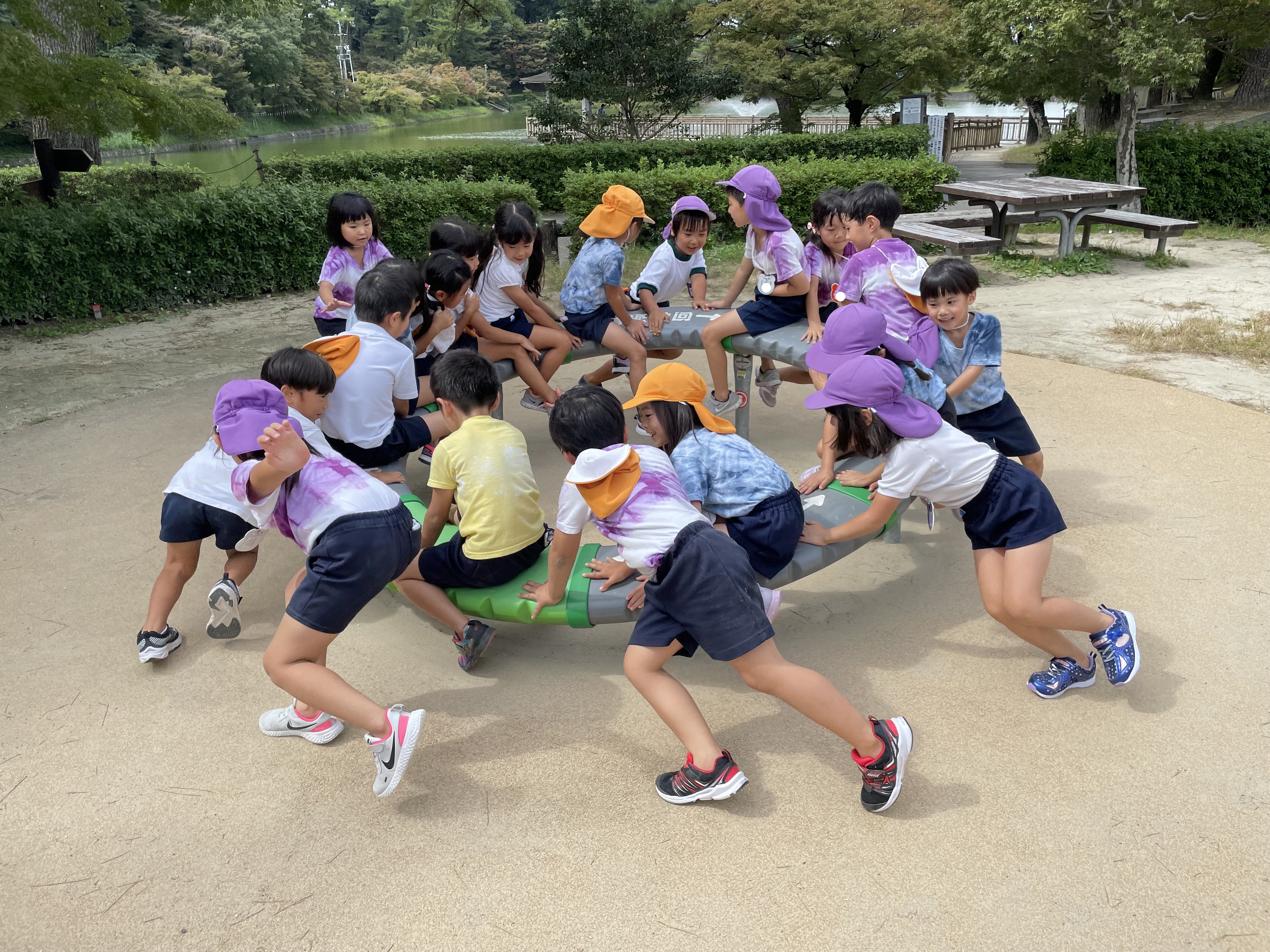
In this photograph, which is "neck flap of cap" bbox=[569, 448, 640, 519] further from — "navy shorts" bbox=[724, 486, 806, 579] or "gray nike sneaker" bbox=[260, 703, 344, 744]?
"gray nike sneaker" bbox=[260, 703, 344, 744]

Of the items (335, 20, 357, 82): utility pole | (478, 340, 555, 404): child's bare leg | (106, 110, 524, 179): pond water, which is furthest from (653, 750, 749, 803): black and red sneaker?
(335, 20, 357, 82): utility pole

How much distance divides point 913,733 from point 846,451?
90cm

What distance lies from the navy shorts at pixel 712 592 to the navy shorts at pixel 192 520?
5.33 ft

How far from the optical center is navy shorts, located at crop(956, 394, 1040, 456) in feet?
12.3

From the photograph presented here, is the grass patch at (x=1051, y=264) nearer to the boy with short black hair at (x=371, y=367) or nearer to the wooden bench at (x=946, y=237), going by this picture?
the wooden bench at (x=946, y=237)

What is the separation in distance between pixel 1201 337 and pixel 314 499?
6.37 metres

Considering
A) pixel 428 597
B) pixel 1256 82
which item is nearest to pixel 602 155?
pixel 428 597

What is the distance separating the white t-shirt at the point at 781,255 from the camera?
4543 mm

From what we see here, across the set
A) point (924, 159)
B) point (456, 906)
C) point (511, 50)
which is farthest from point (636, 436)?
point (511, 50)

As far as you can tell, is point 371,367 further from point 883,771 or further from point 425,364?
point 883,771

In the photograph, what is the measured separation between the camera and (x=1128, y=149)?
38.3 ft

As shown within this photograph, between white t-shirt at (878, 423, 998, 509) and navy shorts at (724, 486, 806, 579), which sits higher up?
white t-shirt at (878, 423, 998, 509)

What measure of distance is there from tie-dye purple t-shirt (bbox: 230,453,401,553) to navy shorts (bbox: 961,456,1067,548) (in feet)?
5.88

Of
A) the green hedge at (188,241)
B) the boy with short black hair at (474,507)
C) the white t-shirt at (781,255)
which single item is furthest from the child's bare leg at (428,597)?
the green hedge at (188,241)
